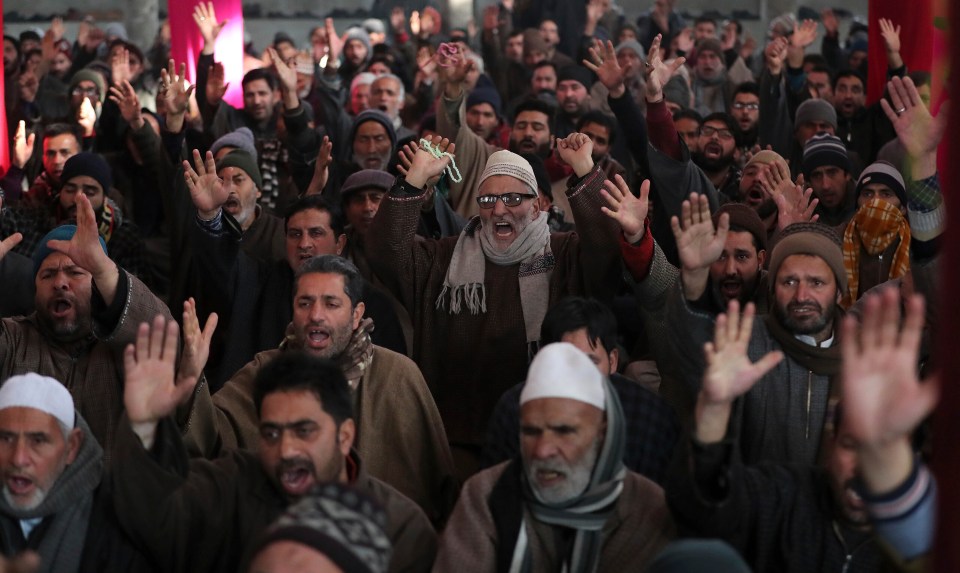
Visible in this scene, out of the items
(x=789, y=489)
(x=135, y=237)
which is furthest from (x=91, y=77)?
(x=789, y=489)

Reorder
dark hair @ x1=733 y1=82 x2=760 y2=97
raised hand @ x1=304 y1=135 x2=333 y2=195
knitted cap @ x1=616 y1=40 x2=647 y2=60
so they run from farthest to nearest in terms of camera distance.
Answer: knitted cap @ x1=616 y1=40 x2=647 y2=60 < dark hair @ x1=733 y1=82 x2=760 y2=97 < raised hand @ x1=304 y1=135 x2=333 y2=195

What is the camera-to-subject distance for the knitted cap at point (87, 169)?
6.84 m

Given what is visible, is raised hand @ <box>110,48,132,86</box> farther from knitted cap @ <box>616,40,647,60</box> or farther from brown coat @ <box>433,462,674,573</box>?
brown coat @ <box>433,462,674,573</box>

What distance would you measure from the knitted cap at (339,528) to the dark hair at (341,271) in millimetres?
1709

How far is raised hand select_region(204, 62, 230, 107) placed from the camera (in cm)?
835

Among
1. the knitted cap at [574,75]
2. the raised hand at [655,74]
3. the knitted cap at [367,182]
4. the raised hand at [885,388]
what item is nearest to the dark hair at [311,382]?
the raised hand at [885,388]

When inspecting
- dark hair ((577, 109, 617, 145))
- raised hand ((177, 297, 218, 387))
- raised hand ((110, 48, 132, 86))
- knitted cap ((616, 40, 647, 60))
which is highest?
knitted cap ((616, 40, 647, 60))

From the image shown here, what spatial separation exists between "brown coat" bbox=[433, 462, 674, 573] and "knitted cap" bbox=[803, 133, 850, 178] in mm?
3452

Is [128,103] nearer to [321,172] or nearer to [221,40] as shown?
[321,172]

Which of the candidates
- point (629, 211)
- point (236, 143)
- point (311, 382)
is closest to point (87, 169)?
point (236, 143)

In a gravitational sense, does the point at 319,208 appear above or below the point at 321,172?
below

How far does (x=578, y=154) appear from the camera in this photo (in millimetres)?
5246

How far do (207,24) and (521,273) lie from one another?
12.4ft

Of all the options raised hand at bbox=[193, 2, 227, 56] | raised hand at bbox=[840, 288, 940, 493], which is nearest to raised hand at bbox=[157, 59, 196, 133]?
raised hand at bbox=[193, 2, 227, 56]
